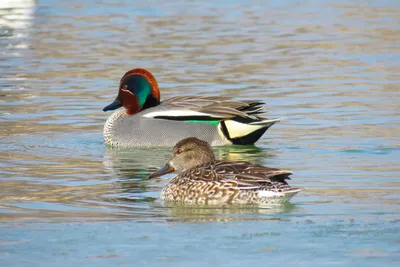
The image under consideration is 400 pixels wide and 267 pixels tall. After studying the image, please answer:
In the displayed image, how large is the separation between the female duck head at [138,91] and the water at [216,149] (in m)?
0.61

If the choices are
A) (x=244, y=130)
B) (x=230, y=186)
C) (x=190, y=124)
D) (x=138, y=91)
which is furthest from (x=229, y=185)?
(x=138, y=91)

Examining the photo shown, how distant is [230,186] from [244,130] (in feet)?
A: 12.7

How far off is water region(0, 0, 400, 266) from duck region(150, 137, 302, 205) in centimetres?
14

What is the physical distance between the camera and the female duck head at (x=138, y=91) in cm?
1400

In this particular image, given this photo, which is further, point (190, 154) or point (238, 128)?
point (238, 128)

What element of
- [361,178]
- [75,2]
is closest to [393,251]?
[361,178]

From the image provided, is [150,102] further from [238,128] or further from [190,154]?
[190,154]

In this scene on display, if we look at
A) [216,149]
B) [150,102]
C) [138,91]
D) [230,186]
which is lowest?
[216,149]

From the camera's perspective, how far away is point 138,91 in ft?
45.9

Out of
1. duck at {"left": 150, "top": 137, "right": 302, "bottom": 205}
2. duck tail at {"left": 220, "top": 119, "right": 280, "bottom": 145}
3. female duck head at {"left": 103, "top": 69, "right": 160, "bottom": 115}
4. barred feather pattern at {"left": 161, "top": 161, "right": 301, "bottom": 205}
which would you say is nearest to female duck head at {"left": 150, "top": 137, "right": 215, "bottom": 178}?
duck at {"left": 150, "top": 137, "right": 302, "bottom": 205}

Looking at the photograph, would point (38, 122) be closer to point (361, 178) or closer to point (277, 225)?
point (361, 178)

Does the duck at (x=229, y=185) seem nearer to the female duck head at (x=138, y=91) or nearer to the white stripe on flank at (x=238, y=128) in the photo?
the white stripe on flank at (x=238, y=128)

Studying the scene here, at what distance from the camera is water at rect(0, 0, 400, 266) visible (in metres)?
8.44

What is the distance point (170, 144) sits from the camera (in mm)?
13727
